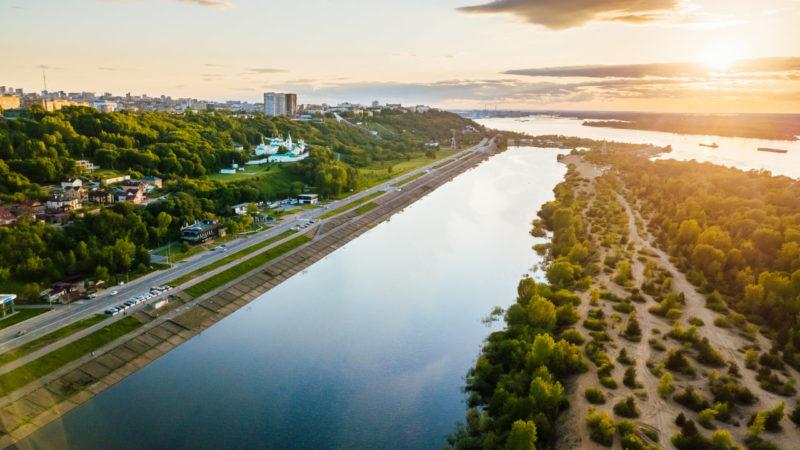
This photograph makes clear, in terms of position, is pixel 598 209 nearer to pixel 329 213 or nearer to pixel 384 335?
pixel 329 213

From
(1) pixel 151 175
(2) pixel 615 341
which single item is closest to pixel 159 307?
(2) pixel 615 341

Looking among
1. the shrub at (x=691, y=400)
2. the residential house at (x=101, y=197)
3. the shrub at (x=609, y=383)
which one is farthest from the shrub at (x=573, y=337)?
the residential house at (x=101, y=197)

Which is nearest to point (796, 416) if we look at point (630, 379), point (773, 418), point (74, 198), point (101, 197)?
point (773, 418)

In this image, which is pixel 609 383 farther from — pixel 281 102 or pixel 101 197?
pixel 281 102

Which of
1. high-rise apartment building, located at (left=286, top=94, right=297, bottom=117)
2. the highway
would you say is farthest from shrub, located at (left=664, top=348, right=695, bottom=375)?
high-rise apartment building, located at (left=286, top=94, right=297, bottom=117)

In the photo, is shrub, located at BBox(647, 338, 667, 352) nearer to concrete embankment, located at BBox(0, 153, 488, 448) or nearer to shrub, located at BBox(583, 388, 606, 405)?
shrub, located at BBox(583, 388, 606, 405)

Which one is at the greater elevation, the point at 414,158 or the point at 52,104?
the point at 52,104
